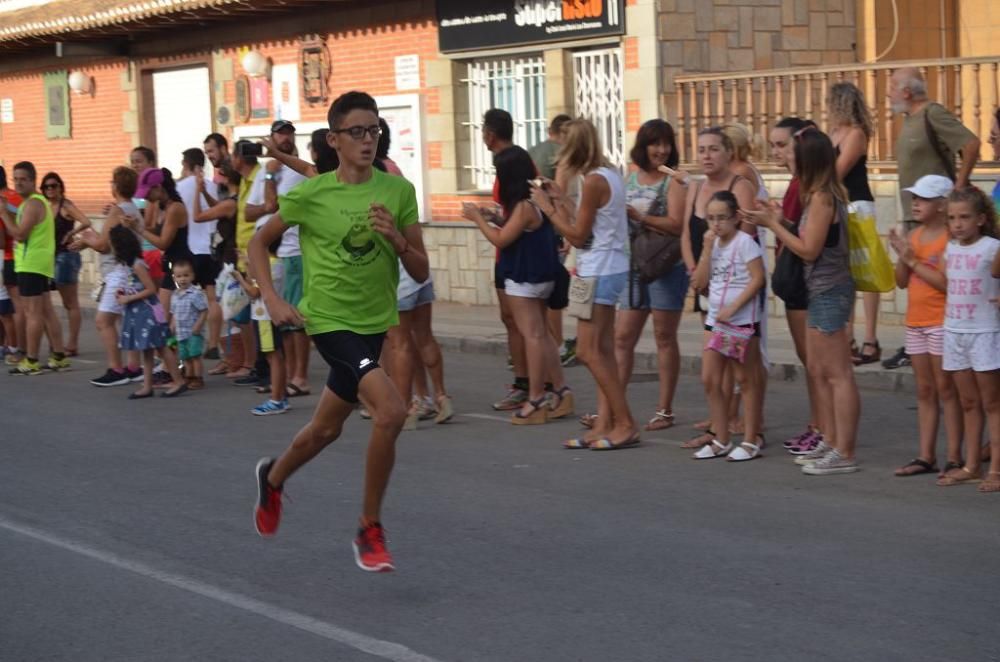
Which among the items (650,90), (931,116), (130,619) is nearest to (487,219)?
(931,116)

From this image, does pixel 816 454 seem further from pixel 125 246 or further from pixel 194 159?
pixel 194 159

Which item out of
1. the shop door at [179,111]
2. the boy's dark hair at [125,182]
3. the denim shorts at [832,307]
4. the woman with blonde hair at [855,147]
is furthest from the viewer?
the shop door at [179,111]

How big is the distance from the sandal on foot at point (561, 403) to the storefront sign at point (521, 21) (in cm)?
703

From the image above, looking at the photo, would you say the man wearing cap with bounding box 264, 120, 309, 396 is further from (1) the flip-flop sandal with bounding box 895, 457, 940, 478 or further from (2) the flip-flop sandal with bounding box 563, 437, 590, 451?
(1) the flip-flop sandal with bounding box 895, 457, 940, 478

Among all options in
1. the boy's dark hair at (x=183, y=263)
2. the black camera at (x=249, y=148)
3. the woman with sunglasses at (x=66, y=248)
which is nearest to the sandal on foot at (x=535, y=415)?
the black camera at (x=249, y=148)

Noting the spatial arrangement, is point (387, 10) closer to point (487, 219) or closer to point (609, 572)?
point (487, 219)

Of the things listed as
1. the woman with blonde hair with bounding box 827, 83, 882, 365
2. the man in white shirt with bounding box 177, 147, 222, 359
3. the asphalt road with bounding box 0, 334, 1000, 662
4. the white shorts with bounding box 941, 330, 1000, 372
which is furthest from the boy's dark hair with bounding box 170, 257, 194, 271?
the white shorts with bounding box 941, 330, 1000, 372

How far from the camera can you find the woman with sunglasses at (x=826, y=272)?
8156 mm

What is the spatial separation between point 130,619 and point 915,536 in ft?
11.0

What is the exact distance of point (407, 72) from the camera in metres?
19.7

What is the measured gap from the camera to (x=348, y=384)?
6430 mm

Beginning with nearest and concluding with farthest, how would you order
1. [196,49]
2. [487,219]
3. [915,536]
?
[915,536]
[487,219]
[196,49]

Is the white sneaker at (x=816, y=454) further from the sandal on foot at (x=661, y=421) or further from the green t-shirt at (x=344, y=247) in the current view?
the green t-shirt at (x=344, y=247)

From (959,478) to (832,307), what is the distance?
1.09 metres
